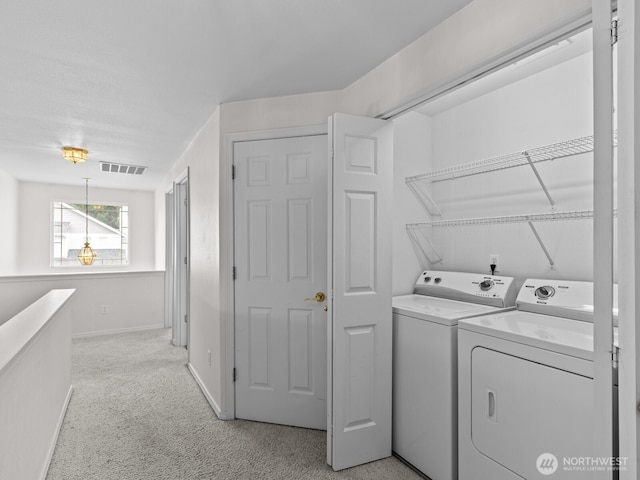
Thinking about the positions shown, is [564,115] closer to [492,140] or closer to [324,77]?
[492,140]

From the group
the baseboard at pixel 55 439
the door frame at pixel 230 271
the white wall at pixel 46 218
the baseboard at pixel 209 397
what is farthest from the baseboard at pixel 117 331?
the door frame at pixel 230 271

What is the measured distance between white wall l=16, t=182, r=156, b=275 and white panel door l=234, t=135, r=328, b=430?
4870 millimetres

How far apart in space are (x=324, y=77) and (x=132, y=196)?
18.3ft

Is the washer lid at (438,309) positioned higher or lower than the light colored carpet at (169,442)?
higher

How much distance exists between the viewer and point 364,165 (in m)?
2.21

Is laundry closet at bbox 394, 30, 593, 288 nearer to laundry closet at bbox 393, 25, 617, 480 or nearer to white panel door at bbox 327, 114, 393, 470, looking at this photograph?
laundry closet at bbox 393, 25, 617, 480

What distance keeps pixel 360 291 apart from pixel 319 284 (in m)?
0.49

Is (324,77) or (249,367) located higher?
(324,77)

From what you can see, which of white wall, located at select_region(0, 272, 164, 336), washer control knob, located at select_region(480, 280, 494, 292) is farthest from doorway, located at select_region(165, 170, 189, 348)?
washer control knob, located at select_region(480, 280, 494, 292)

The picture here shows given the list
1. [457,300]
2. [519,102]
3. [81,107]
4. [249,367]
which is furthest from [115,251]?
[519,102]

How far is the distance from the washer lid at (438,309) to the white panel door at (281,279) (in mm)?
597

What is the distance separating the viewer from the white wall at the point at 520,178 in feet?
6.63

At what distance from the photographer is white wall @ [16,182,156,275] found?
233 inches

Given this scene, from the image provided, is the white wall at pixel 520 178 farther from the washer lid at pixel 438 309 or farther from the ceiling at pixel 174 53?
the ceiling at pixel 174 53
